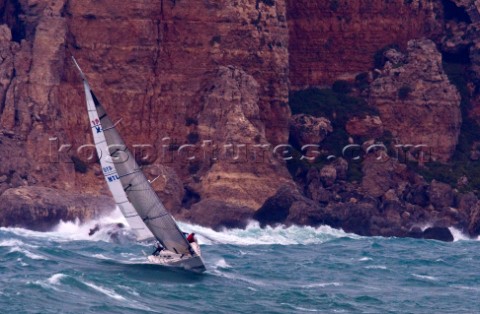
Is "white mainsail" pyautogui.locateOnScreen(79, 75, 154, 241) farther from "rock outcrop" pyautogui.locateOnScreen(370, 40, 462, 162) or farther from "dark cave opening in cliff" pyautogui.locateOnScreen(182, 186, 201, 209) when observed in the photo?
"rock outcrop" pyautogui.locateOnScreen(370, 40, 462, 162)

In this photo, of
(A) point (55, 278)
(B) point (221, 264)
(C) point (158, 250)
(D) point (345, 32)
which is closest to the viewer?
(A) point (55, 278)

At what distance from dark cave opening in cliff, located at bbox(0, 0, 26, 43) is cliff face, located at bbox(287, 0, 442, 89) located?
14.2 metres

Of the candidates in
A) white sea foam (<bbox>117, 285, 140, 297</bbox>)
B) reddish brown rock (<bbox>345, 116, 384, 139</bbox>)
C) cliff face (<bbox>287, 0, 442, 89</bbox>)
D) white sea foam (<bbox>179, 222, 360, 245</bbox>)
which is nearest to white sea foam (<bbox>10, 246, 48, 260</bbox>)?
white sea foam (<bbox>117, 285, 140, 297</bbox>)

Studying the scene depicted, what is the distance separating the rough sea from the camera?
166 feet

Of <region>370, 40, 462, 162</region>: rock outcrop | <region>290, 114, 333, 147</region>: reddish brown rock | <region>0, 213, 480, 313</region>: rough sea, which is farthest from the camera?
<region>370, 40, 462, 162</region>: rock outcrop

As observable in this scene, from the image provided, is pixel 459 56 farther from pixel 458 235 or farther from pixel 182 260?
pixel 182 260

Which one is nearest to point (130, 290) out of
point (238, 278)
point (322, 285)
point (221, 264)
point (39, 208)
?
point (238, 278)

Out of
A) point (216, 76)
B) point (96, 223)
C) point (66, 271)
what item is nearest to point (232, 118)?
point (216, 76)

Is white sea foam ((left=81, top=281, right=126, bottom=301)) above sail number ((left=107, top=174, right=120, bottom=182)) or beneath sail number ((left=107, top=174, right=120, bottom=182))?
beneath

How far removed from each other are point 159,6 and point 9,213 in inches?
465

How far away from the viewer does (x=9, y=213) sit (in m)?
69.1

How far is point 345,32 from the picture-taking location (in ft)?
276

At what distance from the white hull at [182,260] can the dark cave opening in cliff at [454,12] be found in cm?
3160

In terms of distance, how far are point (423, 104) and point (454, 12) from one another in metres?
6.31
